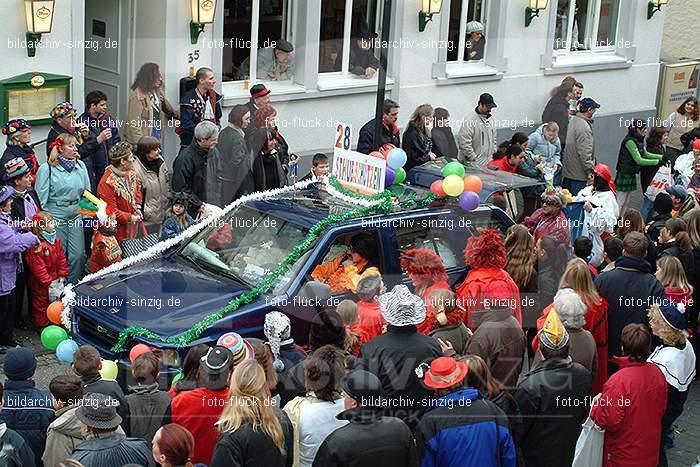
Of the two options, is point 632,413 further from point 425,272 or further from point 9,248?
point 9,248

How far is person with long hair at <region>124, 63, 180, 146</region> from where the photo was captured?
13523mm

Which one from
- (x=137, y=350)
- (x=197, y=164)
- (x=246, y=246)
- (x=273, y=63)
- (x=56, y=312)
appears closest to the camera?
(x=137, y=350)

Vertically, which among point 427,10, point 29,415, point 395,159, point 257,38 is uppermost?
point 427,10

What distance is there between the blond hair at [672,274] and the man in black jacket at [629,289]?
0.37m

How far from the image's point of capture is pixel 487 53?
18.2 metres

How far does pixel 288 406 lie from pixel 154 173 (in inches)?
225

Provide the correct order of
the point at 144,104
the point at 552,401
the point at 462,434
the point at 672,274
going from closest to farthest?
the point at 462,434 → the point at 552,401 → the point at 672,274 → the point at 144,104

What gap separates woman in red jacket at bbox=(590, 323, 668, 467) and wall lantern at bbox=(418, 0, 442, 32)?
9.41 m

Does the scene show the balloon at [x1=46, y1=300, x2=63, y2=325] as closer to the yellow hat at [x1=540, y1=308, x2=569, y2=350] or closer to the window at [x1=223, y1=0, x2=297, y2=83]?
the yellow hat at [x1=540, y1=308, x2=569, y2=350]

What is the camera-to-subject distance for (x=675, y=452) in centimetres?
986

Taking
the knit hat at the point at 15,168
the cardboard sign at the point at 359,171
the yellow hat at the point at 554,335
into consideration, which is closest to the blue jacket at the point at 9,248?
the knit hat at the point at 15,168

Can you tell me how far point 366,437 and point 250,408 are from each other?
68 cm

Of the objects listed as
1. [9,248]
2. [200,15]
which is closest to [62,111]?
[9,248]

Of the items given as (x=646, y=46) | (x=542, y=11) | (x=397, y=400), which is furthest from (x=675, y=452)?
(x=646, y=46)
